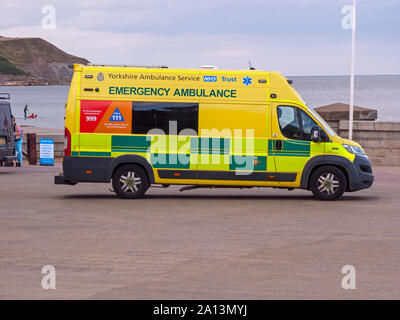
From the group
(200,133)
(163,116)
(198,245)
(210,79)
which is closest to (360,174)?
(200,133)

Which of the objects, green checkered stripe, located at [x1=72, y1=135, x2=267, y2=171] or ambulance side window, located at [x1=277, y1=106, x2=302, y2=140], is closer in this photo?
green checkered stripe, located at [x1=72, y1=135, x2=267, y2=171]

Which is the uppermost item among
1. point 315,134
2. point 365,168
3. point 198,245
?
point 315,134

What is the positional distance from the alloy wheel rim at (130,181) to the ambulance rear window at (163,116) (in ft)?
2.74

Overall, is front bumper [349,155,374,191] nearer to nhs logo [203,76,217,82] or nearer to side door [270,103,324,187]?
Answer: side door [270,103,324,187]

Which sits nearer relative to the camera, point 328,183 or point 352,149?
point 328,183

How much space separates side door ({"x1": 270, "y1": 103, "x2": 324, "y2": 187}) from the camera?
51.0ft

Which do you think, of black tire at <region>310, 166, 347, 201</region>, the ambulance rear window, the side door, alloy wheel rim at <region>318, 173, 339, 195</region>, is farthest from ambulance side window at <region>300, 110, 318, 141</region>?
the ambulance rear window

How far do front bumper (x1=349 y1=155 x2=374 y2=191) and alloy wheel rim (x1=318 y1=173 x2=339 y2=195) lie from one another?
0.31m

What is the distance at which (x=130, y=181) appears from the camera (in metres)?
15.7

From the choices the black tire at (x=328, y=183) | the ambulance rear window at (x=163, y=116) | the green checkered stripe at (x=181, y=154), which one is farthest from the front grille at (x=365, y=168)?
the ambulance rear window at (x=163, y=116)

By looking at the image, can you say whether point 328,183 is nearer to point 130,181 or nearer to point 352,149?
point 352,149

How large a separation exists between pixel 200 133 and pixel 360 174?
3.19 metres

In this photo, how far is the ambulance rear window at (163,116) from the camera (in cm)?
1554

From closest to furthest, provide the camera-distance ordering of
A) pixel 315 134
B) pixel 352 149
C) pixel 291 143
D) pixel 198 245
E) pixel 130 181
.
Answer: pixel 198 245, pixel 315 134, pixel 291 143, pixel 130 181, pixel 352 149
